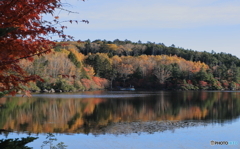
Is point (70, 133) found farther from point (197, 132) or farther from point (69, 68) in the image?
point (69, 68)

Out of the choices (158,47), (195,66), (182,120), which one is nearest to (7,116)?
(182,120)

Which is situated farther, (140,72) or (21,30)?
(140,72)

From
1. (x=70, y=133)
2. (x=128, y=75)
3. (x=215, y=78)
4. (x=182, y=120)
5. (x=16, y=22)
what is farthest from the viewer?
(x=128, y=75)

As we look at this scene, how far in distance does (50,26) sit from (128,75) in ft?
190

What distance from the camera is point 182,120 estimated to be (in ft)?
51.7

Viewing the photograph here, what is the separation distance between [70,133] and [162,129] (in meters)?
4.16

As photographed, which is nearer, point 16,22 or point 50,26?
point 16,22

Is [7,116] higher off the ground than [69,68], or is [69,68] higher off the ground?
[69,68]

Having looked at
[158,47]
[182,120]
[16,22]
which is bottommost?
[182,120]

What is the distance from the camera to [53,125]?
45.5ft

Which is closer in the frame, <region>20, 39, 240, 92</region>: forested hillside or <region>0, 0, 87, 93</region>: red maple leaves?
<region>0, 0, 87, 93</region>: red maple leaves

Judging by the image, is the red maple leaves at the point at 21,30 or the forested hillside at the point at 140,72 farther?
the forested hillside at the point at 140,72

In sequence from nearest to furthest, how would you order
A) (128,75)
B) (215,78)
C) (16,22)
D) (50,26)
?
(16,22) → (50,26) → (215,78) → (128,75)

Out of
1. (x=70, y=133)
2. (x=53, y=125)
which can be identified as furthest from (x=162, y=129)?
(x=53, y=125)
